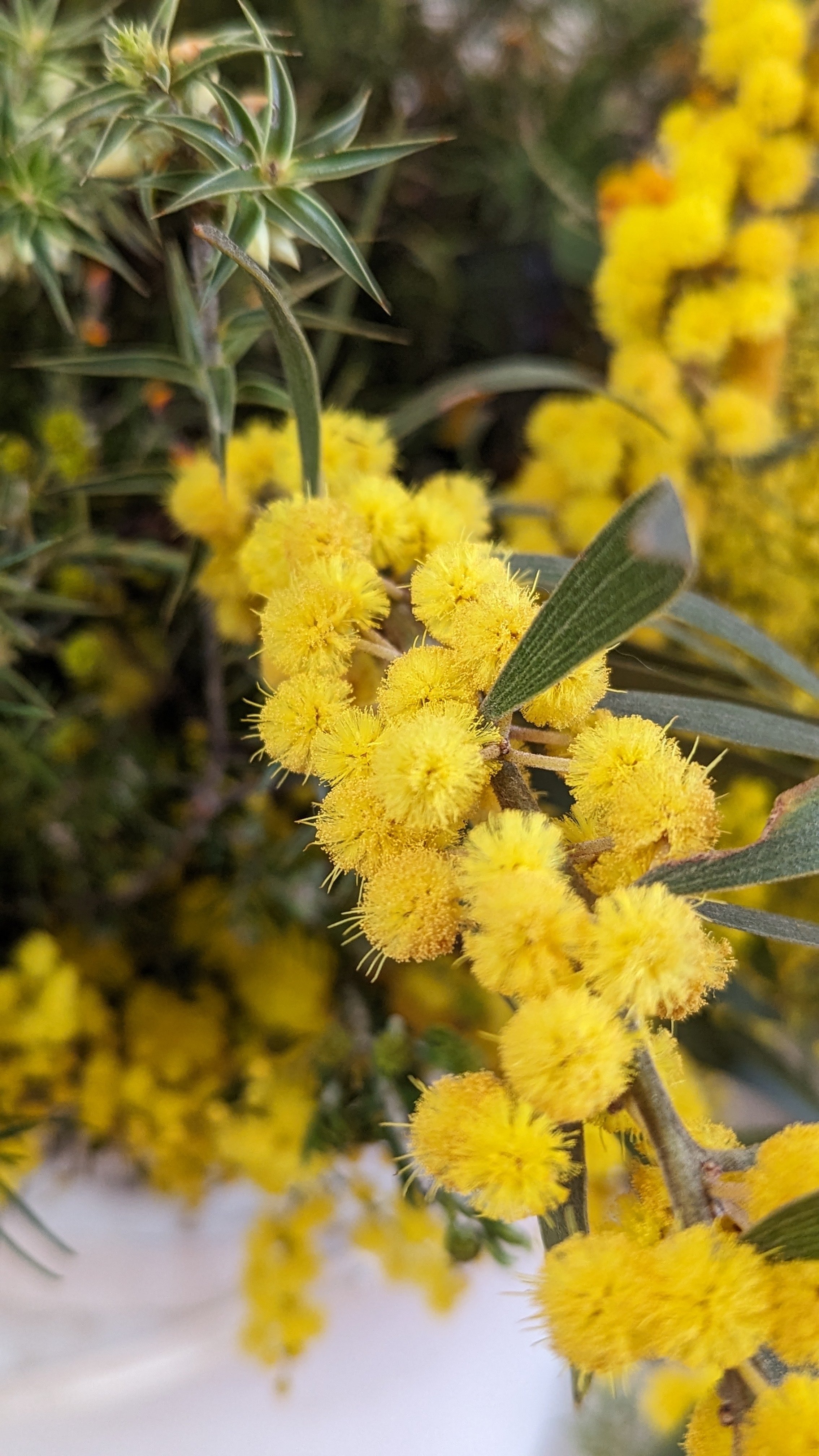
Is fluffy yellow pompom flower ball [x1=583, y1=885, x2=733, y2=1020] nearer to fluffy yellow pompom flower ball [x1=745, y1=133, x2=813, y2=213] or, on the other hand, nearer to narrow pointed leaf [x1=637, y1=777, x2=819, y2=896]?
narrow pointed leaf [x1=637, y1=777, x2=819, y2=896]

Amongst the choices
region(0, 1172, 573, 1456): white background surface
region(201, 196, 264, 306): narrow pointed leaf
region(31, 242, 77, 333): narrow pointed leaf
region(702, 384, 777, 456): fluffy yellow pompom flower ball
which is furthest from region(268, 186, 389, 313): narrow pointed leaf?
region(0, 1172, 573, 1456): white background surface

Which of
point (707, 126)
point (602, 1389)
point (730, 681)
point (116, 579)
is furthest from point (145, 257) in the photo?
point (602, 1389)

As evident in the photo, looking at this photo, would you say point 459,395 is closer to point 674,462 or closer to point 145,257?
point 674,462

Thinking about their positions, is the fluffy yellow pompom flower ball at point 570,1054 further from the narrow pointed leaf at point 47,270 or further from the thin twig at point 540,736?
the narrow pointed leaf at point 47,270

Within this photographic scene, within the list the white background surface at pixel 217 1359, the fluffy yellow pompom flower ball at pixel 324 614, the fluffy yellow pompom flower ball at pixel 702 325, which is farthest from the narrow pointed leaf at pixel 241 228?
the white background surface at pixel 217 1359

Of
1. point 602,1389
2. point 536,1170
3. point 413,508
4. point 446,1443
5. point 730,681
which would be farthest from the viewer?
point 446,1443

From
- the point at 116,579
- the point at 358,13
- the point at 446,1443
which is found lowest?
the point at 446,1443
